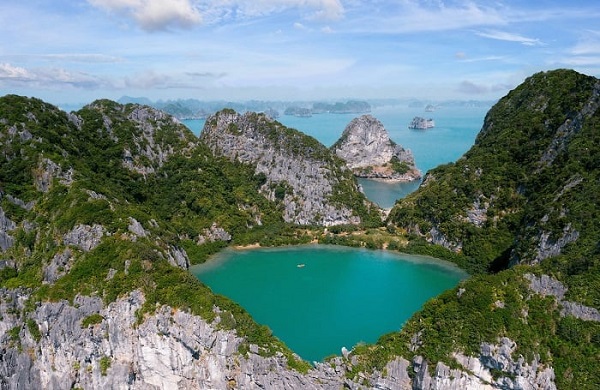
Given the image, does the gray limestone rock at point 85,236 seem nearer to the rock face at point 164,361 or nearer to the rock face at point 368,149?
the rock face at point 164,361

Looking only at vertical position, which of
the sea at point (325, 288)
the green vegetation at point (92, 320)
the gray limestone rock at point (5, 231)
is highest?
the gray limestone rock at point (5, 231)

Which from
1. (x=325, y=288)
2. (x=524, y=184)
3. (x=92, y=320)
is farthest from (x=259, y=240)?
(x=524, y=184)

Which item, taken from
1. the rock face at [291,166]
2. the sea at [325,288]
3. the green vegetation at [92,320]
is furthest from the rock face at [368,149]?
the green vegetation at [92,320]

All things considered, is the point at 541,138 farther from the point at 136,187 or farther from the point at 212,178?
the point at 136,187

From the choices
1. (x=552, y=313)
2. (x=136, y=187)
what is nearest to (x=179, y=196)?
(x=136, y=187)

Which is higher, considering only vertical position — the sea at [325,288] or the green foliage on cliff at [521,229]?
the green foliage on cliff at [521,229]
